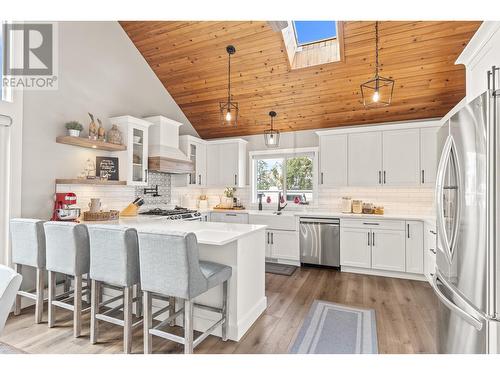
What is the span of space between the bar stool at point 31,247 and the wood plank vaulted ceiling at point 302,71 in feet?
10.5

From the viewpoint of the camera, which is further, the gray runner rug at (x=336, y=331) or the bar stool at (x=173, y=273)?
the gray runner rug at (x=336, y=331)

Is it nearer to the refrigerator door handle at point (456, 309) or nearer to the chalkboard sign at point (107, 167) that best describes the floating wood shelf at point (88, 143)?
the chalkboard sign at point (107, 167)

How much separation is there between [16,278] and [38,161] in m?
2.52

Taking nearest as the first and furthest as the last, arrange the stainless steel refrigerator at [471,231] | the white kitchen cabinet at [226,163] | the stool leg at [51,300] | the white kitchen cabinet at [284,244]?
the stainless steel refrigerator at [471,231] < the stool leg at [51,300] < the white kitchen cabinet at [284,244] < the white kitchen cabinet at [226,163]

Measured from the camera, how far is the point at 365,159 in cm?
450

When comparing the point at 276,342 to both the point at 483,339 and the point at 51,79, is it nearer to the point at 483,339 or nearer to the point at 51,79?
the point at 483,339

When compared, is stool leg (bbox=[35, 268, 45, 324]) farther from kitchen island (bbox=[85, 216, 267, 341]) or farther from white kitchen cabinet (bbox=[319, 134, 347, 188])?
white kitchen cabinet (bbox=[319, 134, 347, 188])

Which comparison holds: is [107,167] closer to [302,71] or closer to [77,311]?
[77,311]

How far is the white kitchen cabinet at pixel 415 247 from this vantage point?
3910mm

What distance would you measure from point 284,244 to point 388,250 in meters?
1.64

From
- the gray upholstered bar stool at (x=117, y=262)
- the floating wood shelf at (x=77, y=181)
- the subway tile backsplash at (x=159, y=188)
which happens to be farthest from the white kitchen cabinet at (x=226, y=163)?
the gray upholstered bar stool at (x=117, y=262)

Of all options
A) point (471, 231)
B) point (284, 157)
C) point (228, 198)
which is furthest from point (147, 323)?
point (284, 157)

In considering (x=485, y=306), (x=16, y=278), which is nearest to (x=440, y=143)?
(x=485, y=306)

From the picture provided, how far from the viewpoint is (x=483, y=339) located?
56.3 inches
